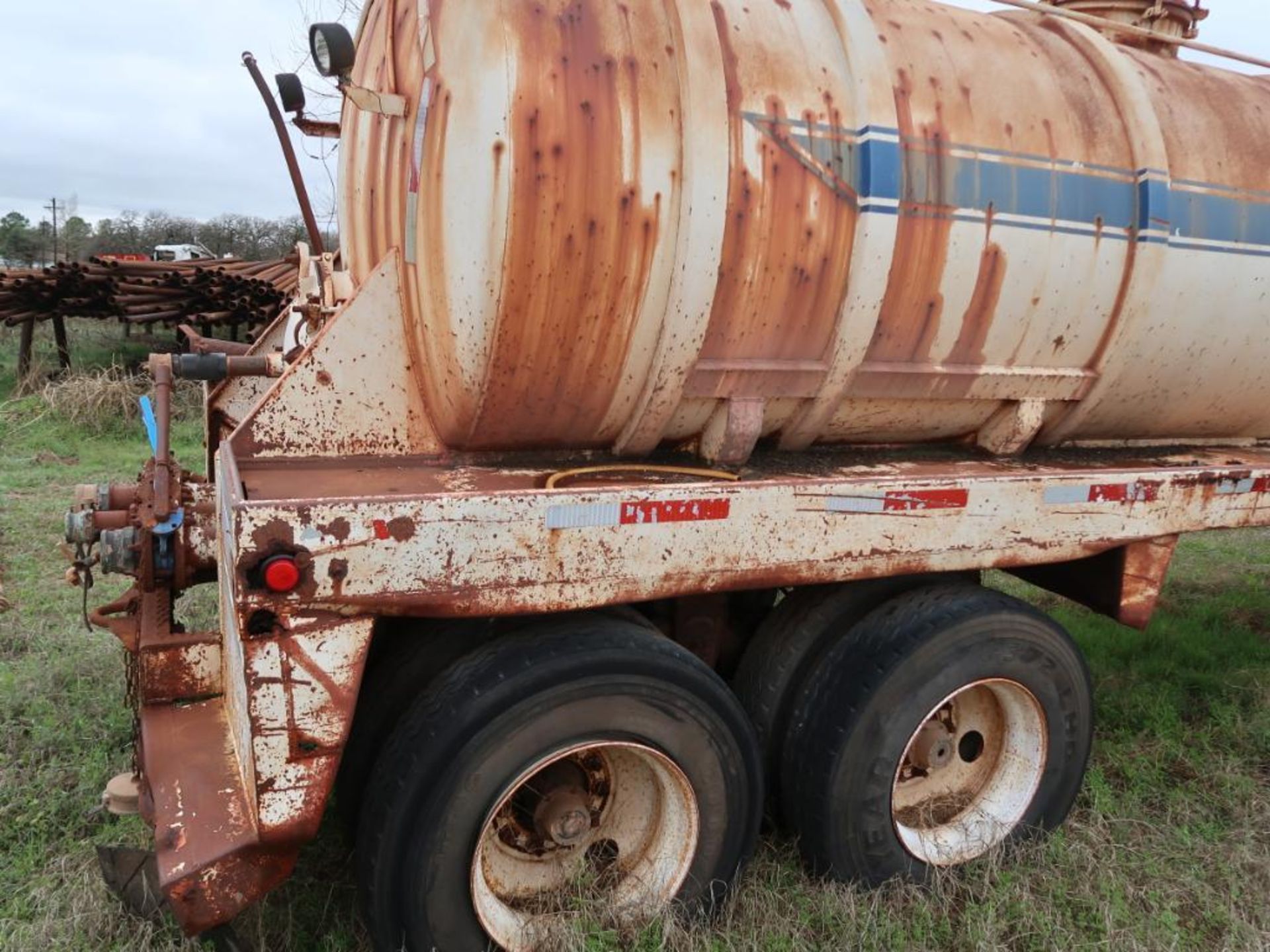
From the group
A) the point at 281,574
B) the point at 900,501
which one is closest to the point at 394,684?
the point at 281,574

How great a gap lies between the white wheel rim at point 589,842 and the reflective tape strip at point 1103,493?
1379 millimetres

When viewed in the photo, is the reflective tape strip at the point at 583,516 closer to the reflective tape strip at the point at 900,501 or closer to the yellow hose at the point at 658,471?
the yellow hose at the point at 658,471

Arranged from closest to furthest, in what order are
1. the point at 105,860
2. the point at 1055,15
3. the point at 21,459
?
the point at 105,860, the point at 1055,15, the point at 21,459

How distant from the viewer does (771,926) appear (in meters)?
2.73

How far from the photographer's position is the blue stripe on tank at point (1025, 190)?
2729mm

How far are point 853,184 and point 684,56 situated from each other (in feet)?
1.94

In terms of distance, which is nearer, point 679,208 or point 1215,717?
point 679,208

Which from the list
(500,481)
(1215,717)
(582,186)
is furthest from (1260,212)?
(500,481)

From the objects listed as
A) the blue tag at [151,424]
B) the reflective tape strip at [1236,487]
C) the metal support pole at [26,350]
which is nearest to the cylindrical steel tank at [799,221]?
the reflective tape strip at [1236,487]

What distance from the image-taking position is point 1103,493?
9.86ft

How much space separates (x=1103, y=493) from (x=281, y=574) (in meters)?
2.36

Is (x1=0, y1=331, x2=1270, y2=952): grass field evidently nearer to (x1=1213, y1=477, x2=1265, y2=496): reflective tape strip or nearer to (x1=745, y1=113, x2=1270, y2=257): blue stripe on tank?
(x1=1213, y1=477, x2=1265, y2=496): reflective tape strip

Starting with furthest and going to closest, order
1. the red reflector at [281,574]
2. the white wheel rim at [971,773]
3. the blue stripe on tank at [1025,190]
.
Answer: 1. the white wheel rim at [971,773]
2. the blue stripe on tank at [1025,190]
3. the red reflector at [281,574]

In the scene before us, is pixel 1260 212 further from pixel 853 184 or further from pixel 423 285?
pixel 423 285
